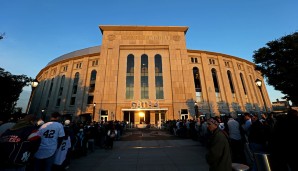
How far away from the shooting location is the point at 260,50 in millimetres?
21312

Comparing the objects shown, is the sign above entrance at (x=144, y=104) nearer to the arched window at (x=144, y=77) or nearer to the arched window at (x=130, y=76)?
the arched window at (x=144, y=77)

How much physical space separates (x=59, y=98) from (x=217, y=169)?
4603cm

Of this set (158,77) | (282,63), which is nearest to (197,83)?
(158,77)

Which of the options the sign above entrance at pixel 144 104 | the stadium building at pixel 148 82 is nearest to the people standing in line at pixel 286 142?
the stadium building at pixel 148 82

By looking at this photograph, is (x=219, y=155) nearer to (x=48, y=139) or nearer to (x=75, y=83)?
(x=48, y=139)

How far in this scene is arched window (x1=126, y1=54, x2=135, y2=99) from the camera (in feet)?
107

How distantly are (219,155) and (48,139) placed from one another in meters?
3.91

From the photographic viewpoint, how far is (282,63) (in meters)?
19.1

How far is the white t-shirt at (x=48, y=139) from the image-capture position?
3512 mm

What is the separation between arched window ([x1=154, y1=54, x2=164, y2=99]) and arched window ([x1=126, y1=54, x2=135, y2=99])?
5528mm

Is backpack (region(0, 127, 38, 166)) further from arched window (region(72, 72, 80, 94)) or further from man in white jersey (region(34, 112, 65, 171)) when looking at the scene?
arched window (region(72, 72, 80, 94))

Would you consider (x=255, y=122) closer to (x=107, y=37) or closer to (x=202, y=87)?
(x=202, y=87)

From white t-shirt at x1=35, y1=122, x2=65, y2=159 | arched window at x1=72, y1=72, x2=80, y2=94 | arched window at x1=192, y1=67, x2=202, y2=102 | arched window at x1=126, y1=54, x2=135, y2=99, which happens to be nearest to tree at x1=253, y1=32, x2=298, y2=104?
arched window at x1=192, y1=67, x2=202, y2=102

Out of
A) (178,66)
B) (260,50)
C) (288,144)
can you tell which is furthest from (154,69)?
(288,144)
